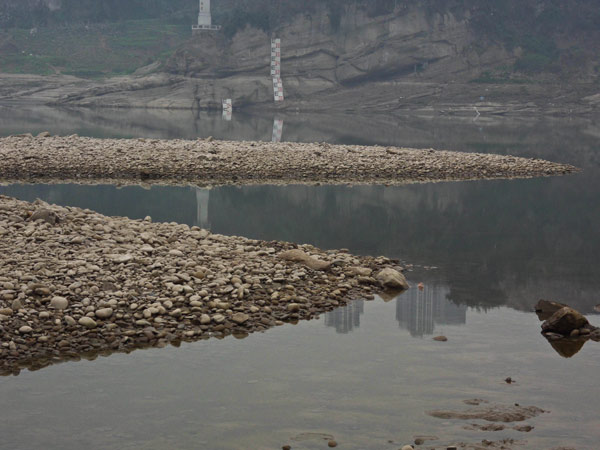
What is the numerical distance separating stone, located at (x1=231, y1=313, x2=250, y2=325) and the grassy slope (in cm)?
9690

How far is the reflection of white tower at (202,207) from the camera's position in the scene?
2073 cm

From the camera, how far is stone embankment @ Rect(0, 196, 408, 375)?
11758 millimetres

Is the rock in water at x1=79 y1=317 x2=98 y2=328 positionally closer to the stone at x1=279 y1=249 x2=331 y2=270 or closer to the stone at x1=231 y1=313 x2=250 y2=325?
the stone at x1=231 y1=313 x2=250 y2=325

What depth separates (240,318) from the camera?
12562 millimetres

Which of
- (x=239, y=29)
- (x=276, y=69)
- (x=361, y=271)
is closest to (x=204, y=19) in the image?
(x=239, y=29)

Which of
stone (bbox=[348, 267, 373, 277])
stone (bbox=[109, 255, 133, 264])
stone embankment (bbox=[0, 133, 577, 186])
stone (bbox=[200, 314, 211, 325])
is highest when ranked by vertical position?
stone embankment (bbox=[0, 133, 577, 186])

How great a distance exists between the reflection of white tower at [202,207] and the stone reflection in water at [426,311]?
23.2ft

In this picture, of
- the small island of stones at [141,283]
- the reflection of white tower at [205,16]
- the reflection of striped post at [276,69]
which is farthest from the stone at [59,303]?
the reflection of white tower at [205,16]

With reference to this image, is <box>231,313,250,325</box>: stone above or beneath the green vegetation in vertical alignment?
beneath

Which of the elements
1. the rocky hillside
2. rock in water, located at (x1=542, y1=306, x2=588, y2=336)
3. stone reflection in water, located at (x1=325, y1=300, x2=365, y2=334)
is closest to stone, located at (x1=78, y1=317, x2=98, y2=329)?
stone reflection in water, located at (x1=325, y1=300, x2=365, y2=334)

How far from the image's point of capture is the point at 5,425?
9234 mm

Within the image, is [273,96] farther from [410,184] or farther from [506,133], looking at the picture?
[410,184]

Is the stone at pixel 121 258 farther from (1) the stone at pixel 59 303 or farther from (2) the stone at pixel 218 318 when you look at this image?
(2) the stone at pixel 218 318

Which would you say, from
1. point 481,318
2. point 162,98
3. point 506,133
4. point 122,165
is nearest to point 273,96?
point 162,98
